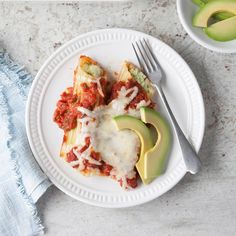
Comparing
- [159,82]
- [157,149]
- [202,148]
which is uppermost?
[159,82]

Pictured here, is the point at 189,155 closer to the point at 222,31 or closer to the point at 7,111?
the point at 222,31

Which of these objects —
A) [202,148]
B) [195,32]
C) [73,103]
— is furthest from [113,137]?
[195,32]

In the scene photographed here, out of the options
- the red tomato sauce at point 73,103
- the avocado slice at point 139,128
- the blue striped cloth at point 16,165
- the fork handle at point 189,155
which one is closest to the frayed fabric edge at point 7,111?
the blue striped cloth at point 16,165

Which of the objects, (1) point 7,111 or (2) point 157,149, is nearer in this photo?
(2) point 157,149

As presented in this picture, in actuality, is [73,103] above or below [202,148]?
above

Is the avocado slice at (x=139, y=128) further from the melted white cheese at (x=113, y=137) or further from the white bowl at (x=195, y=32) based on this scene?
the white bowl at (x=195, y=32)

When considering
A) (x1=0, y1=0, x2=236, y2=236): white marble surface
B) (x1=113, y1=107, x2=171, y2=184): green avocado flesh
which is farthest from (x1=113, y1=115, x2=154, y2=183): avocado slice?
(x1=0, y1=0, x2=236, y2=236): white marble surface

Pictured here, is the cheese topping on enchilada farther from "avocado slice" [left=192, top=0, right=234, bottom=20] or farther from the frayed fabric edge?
"avocado slice" [left=192, top=0, right=234, bottom=20]
